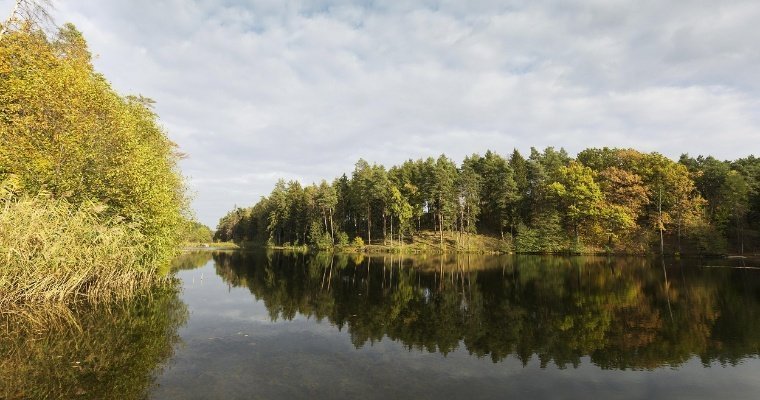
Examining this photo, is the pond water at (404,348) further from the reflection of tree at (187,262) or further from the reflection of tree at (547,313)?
the reflection of tree at (187,262)

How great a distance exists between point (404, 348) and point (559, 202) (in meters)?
82.7

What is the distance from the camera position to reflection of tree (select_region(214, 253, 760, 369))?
15.1m

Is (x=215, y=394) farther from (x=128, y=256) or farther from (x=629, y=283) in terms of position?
(x=629, y=283)

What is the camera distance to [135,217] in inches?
1027

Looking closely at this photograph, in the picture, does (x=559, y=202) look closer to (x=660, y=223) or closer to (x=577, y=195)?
(x=577, y=195)

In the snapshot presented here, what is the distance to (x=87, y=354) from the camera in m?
13.4

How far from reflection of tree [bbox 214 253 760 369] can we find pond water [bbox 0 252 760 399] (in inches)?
4.7

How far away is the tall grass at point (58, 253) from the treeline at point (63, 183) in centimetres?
5

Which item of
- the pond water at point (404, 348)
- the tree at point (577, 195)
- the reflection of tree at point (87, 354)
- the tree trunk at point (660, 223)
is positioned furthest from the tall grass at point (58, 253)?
the tree trunk at point (660, 223)

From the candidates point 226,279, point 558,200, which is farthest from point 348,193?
point 226,279

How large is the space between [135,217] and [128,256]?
320cm

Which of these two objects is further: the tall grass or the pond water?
the tall grass

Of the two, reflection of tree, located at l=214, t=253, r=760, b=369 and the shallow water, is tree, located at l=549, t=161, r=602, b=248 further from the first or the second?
the shallow water

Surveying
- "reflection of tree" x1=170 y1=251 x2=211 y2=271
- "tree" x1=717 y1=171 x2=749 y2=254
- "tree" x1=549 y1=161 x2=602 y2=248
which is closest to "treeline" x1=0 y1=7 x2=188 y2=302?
"reflection of tree" x1=170 y1=251 x2=211 y2=271
